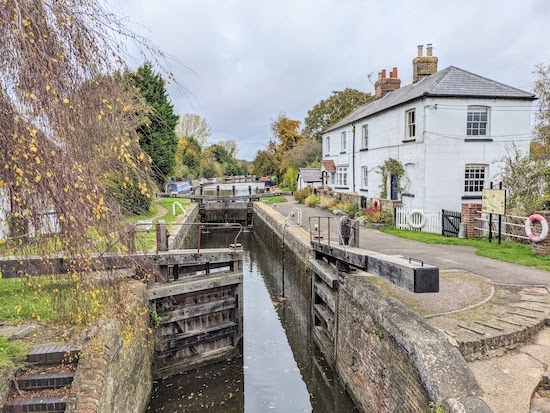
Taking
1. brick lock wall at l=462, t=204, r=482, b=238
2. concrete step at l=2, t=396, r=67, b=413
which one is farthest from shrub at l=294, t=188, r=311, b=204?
concrete step at l=2, t=396, r=67, b=413

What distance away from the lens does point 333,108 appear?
1922 inches

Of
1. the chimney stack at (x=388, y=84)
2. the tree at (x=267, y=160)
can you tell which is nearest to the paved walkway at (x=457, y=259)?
→ the chimney stack at (x=388, y=84)

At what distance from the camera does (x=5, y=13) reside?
9.69 feet

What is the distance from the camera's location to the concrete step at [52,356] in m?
5.30

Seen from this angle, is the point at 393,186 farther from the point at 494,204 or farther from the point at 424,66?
the point at 424,66

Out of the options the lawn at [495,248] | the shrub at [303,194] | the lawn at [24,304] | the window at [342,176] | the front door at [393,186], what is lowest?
the lawn at [24,304]

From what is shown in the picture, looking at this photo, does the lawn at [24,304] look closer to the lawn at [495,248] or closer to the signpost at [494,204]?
the lawn at [495,248]

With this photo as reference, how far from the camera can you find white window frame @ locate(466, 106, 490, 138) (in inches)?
648

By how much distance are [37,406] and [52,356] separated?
0.74 meters

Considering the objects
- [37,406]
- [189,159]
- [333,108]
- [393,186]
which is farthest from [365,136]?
[189,159]

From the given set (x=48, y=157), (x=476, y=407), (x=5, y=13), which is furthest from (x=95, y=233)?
(x=476, y=407)

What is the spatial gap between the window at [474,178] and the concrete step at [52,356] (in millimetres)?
15987

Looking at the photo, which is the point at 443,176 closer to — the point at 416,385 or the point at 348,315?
the point at 348,315

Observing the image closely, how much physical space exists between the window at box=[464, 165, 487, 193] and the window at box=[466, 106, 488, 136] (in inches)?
58.7
